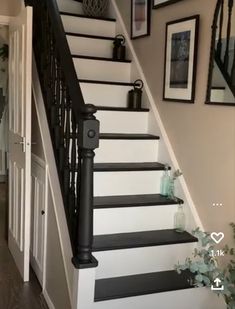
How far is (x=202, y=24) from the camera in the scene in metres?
2.57

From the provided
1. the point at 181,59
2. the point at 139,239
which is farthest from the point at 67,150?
the point at 181,59

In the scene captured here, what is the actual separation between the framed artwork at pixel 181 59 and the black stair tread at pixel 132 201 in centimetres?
71

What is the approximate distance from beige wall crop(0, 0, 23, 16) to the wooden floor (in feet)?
8.22

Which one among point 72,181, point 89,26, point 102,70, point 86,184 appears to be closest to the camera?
point 86,184

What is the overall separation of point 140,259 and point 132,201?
40 cm

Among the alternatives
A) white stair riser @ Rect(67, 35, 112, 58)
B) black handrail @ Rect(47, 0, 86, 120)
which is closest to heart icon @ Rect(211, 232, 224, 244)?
black handrail @ Rect(47, 0, 86, 120)

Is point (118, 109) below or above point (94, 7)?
below

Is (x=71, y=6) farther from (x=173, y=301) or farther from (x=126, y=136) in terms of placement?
(x=173, y=301)

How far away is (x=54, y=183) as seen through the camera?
2678 mm

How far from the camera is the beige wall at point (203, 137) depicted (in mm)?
2344

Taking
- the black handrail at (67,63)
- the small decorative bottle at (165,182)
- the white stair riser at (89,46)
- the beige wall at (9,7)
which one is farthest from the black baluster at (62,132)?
the beige wall at (9,7)

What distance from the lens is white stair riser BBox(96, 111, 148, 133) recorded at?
3.19m

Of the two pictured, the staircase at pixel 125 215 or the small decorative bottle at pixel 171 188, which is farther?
the small decorative bottle at pixel 171 188

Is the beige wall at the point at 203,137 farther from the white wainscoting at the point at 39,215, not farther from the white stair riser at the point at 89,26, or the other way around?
the white wainscoting at the point at 39,215
